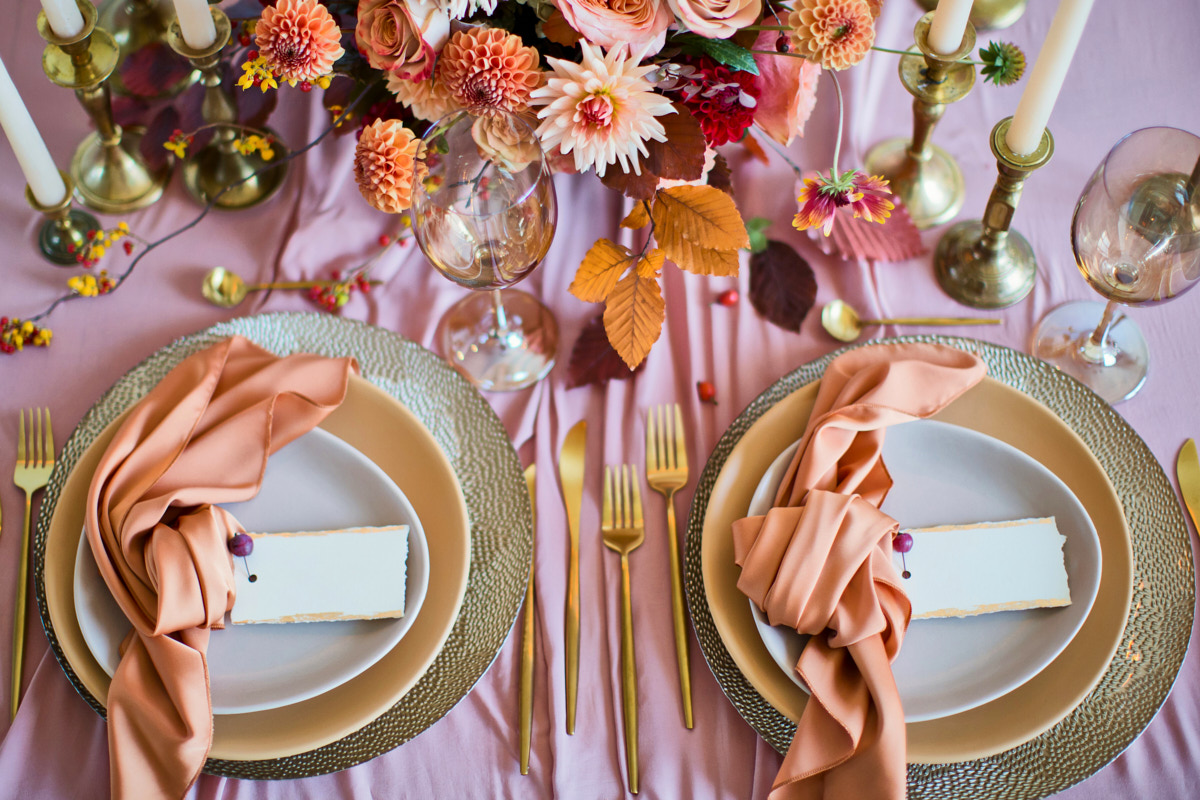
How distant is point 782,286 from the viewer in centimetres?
82

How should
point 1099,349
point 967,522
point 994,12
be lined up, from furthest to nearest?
point 994,12, point 1099,349, point 967,522

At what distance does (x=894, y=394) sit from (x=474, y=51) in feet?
1.22

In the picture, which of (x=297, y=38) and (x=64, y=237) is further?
(x=64, y=237)

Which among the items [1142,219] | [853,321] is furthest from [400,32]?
[1142,219]

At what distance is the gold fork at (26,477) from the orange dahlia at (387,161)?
363 millimetres

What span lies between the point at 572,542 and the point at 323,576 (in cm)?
19

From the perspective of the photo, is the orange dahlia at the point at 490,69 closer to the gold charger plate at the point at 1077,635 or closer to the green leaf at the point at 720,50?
the green leaf at the point at 720,50

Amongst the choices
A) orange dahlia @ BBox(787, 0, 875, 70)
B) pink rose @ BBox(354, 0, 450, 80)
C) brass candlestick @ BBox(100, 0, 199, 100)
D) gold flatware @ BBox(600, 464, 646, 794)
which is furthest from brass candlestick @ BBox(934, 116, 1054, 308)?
brass candlestick @ BBox(100, 0, 199, 100)

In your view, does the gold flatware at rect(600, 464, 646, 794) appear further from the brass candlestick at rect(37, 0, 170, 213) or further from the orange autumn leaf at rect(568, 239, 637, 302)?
the brass candlestick at rect(37, 0, 170, 213)

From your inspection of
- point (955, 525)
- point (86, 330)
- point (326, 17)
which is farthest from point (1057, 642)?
→ point (86, 330)

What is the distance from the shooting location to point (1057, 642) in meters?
0.60

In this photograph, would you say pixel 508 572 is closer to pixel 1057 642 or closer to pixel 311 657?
pixel 311 657

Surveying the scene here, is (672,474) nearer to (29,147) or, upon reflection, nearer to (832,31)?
(832,31)

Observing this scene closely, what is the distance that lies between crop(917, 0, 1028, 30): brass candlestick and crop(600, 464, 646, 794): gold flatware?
561 millimetres
